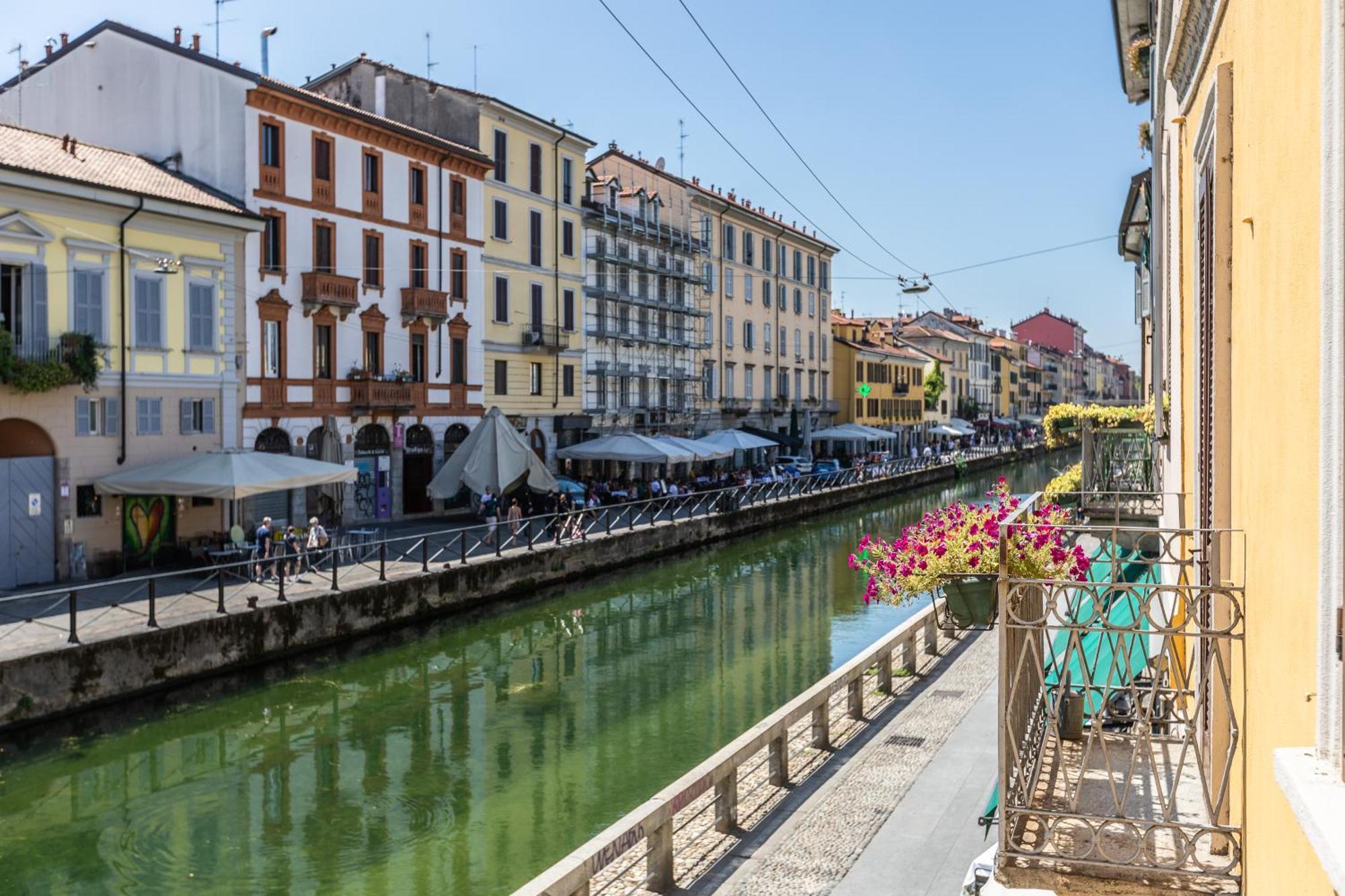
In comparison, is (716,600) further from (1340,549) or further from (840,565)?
(1340,549)

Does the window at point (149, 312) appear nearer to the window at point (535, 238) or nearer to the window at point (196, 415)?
the window at point (196, 415)

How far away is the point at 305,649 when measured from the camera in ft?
60.9

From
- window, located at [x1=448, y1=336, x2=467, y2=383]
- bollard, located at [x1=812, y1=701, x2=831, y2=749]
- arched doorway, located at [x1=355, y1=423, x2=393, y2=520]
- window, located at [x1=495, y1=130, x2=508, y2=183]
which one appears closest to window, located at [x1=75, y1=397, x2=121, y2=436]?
arched doorway, located at [x1=355, y1=423, x2=393, y2=520]

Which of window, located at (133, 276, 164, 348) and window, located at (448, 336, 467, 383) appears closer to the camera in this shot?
window, located at (133, 276, 164, 348)

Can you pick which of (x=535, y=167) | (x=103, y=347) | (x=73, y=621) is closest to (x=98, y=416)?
(x=103, y=347)

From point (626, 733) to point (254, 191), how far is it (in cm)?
1741

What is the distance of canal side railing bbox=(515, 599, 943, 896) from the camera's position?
7.51 metres

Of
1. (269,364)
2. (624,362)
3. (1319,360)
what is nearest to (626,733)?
(1319,360)

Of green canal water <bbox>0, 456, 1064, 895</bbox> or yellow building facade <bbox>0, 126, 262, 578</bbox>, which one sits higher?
yellow building facade <bbox>0, 126, 262, 578</bbox>

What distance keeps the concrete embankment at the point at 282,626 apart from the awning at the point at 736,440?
34.7ft

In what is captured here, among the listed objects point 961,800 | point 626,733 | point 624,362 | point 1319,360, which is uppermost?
point 624,362

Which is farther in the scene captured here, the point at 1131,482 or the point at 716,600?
the point at 716,600

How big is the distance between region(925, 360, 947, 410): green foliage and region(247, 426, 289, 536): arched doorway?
203 feet

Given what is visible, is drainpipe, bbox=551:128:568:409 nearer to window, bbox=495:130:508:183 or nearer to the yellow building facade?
window, bbox=495:130:508:183
